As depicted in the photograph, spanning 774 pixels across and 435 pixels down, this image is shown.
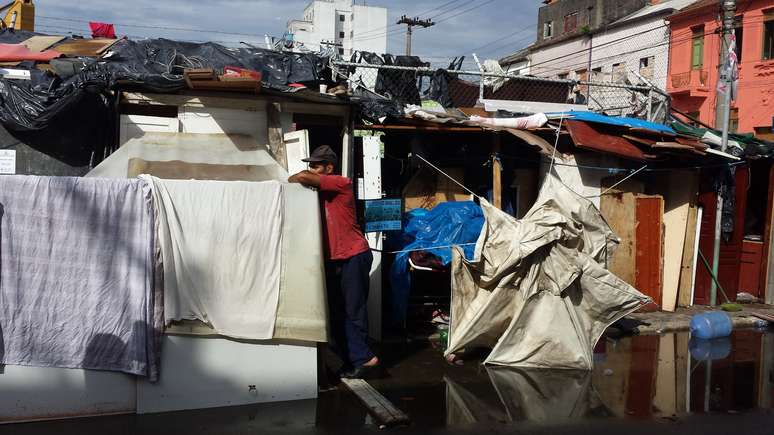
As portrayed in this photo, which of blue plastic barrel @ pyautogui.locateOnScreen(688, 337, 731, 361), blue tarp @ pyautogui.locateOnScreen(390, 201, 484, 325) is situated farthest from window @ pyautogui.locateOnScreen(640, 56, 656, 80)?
blue tarp @ pyautogui.locateOnScreen(390, 201, 484, 325)

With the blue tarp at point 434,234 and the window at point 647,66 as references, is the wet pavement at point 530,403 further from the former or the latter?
the window at point 647,66

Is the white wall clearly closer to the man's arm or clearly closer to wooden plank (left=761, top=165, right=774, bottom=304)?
wooden plank (left=761, top=165, right=774, bottom=304)

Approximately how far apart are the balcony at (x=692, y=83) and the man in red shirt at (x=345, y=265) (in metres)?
28.7

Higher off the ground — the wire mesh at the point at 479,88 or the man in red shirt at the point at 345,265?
the wire mesh at the point at 479,88

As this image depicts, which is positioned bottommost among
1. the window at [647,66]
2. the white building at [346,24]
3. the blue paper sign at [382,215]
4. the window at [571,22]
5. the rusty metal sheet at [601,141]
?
the blue paper sign at [382,215]

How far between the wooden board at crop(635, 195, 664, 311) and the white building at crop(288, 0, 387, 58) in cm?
5531

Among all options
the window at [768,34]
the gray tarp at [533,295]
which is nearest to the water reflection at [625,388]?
the gray tarp at [533,295]

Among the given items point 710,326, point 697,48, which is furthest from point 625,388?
point 697,48

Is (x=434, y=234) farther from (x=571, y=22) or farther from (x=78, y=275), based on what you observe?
(x=571, y=22)

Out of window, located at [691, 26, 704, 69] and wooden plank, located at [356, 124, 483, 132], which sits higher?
window, located at [691, 26, 704, 69]

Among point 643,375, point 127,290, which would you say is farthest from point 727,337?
point 127,290

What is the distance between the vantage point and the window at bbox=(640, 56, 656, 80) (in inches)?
1304

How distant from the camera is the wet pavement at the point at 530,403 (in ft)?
17.2

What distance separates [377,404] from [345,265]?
1.24m
